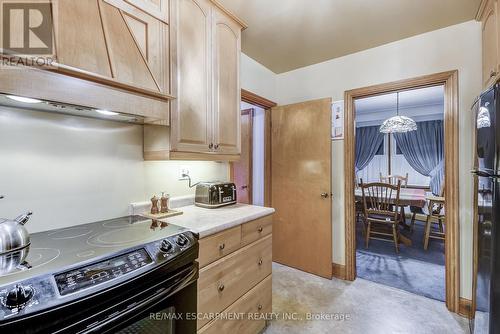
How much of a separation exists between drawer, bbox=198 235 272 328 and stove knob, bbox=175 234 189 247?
24 cm

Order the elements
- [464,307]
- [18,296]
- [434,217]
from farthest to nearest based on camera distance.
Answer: [434,217] < [464,307] < [18,296]

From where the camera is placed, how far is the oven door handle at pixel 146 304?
2.52 feet

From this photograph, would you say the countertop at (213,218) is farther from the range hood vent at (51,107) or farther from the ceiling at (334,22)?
the ceiling at (334,22)

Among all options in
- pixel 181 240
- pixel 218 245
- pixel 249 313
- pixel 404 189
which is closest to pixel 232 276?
pixel 218 245

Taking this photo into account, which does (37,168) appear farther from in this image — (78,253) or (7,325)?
(7,325)

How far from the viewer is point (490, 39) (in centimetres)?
161

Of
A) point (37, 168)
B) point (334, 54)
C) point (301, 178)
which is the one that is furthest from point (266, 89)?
point (37, 168)

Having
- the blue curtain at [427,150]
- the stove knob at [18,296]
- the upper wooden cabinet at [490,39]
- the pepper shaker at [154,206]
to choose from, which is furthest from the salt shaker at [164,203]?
the blue curtain at [427,150]

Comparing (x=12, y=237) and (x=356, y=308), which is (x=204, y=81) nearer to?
(x=12, y=237)

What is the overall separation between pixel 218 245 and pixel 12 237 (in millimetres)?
887

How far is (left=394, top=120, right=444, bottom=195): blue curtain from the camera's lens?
5086 mm

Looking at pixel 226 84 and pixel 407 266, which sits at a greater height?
pixel 226 84

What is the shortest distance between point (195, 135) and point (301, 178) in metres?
1.53

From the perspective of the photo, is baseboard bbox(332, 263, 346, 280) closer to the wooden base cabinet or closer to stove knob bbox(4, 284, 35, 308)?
the wooden base cabinet
